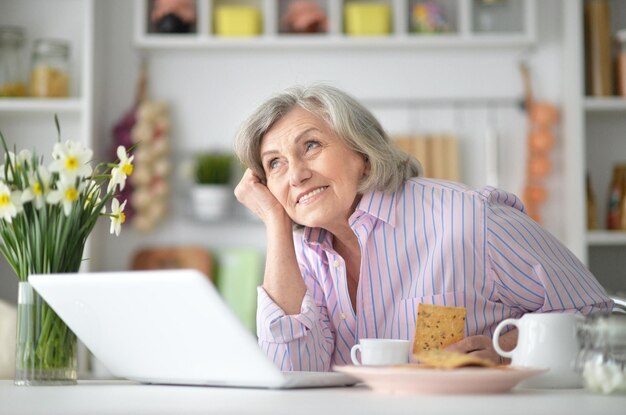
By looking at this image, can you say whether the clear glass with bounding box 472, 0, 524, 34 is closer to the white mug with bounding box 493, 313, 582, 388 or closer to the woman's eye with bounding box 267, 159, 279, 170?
the woman's eye with bounding box 267, 159, 279, 170

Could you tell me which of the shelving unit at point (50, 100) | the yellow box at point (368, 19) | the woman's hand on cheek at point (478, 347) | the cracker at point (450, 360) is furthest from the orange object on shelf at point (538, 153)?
the cracker at point (450, 360)

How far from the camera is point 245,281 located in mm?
3281

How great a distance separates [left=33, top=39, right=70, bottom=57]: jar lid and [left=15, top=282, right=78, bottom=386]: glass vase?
7.18ft

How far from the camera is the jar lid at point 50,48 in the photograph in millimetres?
3236

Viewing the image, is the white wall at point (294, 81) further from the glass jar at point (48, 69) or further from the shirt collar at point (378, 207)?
the shirt collar at point (378, 207)

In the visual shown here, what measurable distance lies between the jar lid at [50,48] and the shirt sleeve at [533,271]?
2056 mm

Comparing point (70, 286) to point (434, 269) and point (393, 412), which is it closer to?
point (393, 412)

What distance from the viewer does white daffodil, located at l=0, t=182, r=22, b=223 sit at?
1.19 metres

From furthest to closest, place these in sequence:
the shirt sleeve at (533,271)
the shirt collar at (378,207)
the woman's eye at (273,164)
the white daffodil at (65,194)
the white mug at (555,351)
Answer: the woman's eye at (273,164), the shirt collar at (378,207), the shirt sleeve at (533,271), the white daffodil at (65,194), the white mug at (555,351)

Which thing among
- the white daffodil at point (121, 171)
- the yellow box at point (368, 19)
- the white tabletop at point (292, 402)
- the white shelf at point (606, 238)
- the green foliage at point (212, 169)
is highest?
the yellow box at point (368, 19)

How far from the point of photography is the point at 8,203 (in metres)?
1.20

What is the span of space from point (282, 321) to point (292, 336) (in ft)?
0.11

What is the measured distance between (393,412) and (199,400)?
24 cm

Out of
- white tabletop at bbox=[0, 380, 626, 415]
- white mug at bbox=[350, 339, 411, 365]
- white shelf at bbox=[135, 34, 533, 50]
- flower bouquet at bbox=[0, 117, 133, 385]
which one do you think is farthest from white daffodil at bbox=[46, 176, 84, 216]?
white shelf at bbox=[135, 34, 533, 50]
